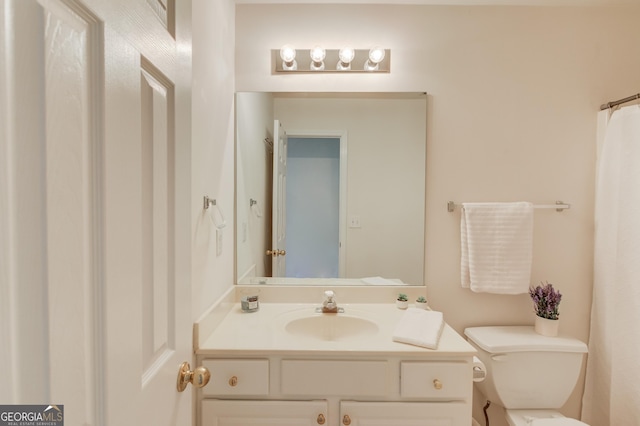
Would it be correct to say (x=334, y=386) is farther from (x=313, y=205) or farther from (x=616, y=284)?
(x=616, y=284)

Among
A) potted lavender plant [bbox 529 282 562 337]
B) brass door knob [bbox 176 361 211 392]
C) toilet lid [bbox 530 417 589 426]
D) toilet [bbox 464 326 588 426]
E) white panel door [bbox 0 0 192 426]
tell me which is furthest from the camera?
potted lavender plant [bbox 529 282 562 337]

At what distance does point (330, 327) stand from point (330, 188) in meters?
0.72

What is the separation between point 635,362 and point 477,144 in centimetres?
122

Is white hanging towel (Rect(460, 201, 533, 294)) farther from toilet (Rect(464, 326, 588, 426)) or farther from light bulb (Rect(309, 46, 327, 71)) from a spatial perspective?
light bulb (Rect(309, 46, 327, 71))

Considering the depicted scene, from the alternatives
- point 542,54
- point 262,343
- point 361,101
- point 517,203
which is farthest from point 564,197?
point 262,343

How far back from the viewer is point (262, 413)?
1.11m

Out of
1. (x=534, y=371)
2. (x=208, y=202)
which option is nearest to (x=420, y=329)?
(x=534, y=371)

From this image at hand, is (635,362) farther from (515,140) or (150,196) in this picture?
(150,196)

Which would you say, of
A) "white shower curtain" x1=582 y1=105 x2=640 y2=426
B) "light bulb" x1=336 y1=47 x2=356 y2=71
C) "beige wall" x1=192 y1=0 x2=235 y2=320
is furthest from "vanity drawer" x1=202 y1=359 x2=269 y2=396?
"white shower curtain" x1=582 y1=105 x2=640 y2=426

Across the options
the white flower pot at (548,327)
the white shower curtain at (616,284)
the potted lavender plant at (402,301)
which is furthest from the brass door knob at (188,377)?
the white shower curtain at (616,284)

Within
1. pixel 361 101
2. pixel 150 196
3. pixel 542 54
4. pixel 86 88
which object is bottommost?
pixel 150 196

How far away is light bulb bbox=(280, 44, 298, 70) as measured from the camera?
1.58m

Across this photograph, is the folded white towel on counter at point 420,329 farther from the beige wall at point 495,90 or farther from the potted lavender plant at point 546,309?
the potted lavender plant at point 546,309

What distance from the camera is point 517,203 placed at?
A: 1.53 m
